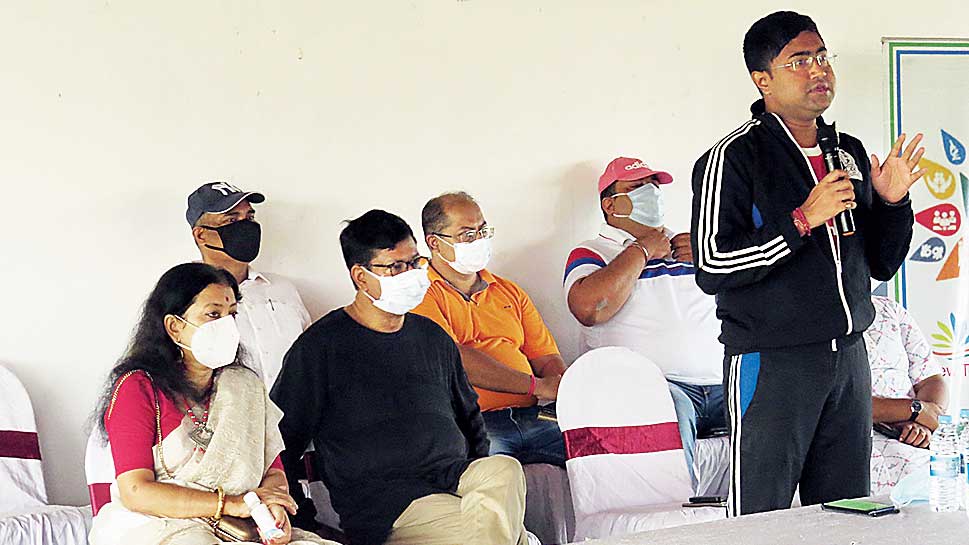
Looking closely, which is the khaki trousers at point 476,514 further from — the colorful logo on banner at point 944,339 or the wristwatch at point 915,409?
the colorful logo on banner at point 944,339

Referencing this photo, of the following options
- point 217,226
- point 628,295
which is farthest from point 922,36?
point 217,226

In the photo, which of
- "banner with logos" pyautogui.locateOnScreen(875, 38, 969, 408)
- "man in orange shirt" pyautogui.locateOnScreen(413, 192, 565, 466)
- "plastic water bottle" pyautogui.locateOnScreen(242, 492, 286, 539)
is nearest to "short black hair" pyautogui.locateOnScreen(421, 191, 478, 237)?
"man in orange shirt" pyautogui.locateOnScreen(413, 192, 565, 466)

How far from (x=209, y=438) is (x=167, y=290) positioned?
38 cm

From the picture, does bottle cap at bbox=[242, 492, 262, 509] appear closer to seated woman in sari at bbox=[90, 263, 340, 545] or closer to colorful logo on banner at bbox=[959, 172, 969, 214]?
seated woman in sari at bbox=[90, 263, 340, 545]

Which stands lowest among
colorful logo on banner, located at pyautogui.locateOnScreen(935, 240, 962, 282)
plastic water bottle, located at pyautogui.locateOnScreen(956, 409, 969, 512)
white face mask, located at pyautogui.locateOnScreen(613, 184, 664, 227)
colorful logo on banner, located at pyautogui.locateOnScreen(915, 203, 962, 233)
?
plastic water bottle, located at pyautogui.locateOnScreen(956, 409, 969, 512)

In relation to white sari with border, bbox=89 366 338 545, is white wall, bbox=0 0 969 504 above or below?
above

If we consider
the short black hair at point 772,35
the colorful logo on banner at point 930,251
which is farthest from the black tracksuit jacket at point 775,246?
the colorful logo on banner at point 930,251

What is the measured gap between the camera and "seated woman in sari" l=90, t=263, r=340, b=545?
2.84 metres

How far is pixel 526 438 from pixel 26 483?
5.00 feet

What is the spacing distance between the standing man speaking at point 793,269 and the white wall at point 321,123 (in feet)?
5.86

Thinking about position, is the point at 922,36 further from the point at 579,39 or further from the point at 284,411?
the point at 284,411

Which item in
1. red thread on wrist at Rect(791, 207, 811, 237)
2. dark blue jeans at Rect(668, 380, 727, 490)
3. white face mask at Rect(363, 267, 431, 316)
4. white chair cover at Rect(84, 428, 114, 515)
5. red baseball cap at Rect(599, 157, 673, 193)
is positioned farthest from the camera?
red baseball cap at Rect(599, 157, 673, 193)

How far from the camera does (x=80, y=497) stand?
13.1 ft

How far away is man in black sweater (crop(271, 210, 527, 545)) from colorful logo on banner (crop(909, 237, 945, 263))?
8.48 feet
